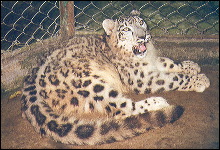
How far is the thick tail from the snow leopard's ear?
990mm

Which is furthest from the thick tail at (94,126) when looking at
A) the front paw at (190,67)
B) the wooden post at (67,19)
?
the wooden post at (67,19)

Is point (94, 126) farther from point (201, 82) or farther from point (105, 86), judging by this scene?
point (201, 82)

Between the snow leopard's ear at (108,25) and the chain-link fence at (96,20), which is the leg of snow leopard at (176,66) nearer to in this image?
the chain-link fence at (96,20)

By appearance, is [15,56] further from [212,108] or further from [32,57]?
[212,108]

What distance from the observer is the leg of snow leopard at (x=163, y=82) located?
2.91 m

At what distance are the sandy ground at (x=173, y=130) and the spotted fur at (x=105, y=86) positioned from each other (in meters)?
0.15

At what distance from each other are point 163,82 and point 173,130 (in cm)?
60

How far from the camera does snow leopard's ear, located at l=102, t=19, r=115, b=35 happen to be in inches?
111

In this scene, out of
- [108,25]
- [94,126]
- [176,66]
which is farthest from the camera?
[176,66]

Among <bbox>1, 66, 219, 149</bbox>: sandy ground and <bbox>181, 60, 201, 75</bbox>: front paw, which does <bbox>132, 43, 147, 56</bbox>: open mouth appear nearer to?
<bbox>1, 66, 219, 149</bbox>: sandy ground

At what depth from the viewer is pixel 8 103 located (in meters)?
3.02

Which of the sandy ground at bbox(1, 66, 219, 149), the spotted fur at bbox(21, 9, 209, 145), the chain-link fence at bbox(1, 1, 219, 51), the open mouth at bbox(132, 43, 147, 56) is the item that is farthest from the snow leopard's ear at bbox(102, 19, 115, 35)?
the sandy ground at bbox(1, 66, 219, 149)

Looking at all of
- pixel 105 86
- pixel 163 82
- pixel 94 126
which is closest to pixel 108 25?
pixel 105 86

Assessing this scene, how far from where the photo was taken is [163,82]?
9.65 ft
